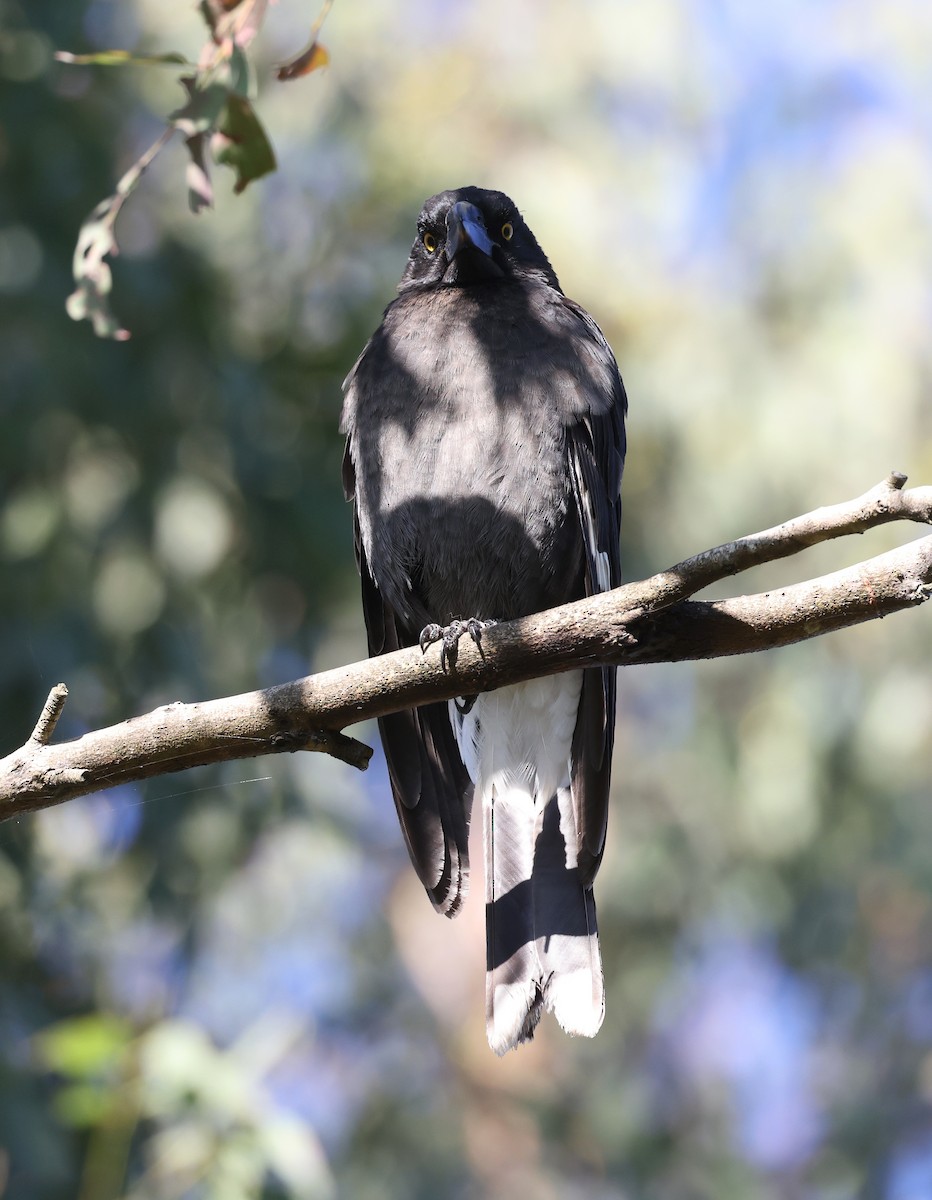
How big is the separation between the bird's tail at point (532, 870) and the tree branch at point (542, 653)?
40.3 inches

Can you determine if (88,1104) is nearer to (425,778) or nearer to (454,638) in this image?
(425,778)

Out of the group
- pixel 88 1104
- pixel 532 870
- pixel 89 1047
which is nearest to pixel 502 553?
pixel 532 870

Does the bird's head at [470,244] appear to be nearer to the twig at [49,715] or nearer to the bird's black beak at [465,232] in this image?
the bird's black beak at [465,232]

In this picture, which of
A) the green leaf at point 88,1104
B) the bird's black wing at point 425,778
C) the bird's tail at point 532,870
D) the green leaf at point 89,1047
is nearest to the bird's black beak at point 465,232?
the bird's black wing at point 425,778

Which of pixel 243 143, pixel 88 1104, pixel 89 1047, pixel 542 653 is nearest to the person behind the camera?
pixel 542 653

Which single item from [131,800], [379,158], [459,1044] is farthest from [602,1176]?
[379,158]

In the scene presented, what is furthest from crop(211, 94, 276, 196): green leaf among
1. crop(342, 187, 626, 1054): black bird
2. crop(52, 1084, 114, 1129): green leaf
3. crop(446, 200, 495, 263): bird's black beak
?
crop(52, 1084, 114, 1129): green leaf

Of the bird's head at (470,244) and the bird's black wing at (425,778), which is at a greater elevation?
the bird's head at (470,244)

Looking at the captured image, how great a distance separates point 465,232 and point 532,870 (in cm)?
151

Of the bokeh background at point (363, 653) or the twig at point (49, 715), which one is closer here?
the twig at point (49, 715)

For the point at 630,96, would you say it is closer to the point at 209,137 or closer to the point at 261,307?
the point at 261,307

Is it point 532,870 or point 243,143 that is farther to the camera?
point 532,870

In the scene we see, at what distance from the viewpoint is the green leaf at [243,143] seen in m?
2.30

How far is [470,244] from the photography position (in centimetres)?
349
